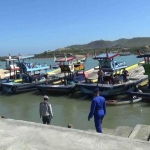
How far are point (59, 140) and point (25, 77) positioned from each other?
17.8 m

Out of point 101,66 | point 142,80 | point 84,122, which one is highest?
point 101,66

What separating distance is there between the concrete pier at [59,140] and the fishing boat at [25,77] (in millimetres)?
15203

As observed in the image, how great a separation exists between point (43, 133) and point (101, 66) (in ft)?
41.5

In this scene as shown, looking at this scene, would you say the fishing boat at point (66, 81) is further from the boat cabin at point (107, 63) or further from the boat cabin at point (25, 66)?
the boat cabin at point (25, 66)

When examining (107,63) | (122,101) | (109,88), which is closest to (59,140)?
(122,101)

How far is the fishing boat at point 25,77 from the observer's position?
71.7ft

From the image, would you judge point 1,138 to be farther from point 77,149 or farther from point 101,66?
point 101,66

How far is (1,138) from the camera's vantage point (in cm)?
604

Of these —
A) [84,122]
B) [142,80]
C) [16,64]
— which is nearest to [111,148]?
[84,122]

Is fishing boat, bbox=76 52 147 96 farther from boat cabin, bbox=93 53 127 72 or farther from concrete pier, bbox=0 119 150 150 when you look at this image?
concrete pier, bbox=0 119 150 150

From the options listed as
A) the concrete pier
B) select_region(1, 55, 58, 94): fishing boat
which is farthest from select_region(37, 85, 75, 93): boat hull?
the concrete pier

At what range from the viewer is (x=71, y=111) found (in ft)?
51.3

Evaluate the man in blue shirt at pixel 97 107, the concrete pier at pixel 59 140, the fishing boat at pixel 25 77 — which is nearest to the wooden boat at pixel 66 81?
the fishing boat at pixel 25 77

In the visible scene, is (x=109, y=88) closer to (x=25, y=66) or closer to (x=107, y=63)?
(x=107, y=63)
